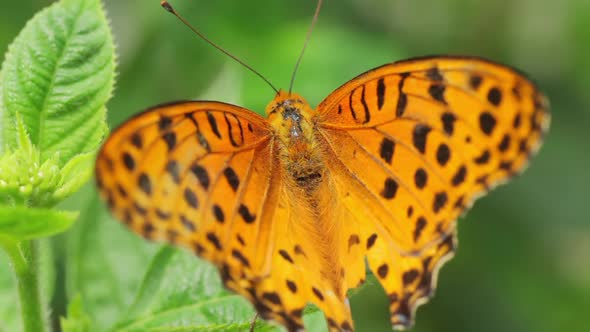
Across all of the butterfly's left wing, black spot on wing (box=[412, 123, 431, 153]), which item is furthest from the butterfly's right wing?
black spot on wing (box=[412, 123, 431, 153])

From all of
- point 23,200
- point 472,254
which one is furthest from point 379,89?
point 472,254

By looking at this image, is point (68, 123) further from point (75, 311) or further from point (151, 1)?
point (151, 1)

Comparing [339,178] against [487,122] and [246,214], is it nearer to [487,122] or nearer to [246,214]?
[246,214]

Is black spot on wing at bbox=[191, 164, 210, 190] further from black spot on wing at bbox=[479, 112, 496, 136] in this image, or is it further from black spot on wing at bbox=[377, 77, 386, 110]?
black spot on wing at bbox=[479, 112, 496, 136]

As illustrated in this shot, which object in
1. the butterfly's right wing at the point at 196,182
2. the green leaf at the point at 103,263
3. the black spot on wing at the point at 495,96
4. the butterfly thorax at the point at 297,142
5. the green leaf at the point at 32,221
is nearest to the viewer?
the green leaf at the point at 32,221

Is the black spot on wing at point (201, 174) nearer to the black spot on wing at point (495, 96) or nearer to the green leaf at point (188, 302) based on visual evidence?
the green leaf at point (188, 302)

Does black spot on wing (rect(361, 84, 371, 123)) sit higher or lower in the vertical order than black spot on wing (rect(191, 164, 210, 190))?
higher

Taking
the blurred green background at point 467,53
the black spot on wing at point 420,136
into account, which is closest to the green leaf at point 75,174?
the black spot on wing at point 420,136

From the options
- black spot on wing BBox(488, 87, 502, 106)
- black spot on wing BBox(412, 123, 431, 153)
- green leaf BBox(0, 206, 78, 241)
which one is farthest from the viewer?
black spot on wing BBox(412, 123, 431, 153)
